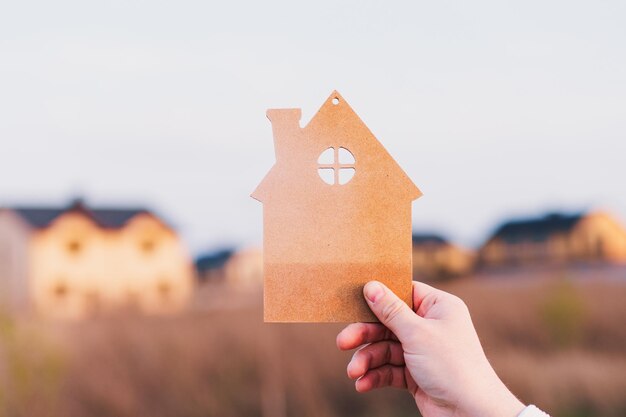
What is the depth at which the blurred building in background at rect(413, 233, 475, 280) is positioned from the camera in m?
19.0

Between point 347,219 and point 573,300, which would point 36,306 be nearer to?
point 573,300

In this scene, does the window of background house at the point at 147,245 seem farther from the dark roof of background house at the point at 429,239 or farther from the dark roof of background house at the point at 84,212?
the dark roof of background house at the point at 429,239

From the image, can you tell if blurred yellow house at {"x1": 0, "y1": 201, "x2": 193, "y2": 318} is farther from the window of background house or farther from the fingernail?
the fingernail

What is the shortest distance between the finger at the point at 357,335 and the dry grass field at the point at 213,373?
6384mm

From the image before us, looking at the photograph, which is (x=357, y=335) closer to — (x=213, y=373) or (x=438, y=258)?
(x=213, y=373)

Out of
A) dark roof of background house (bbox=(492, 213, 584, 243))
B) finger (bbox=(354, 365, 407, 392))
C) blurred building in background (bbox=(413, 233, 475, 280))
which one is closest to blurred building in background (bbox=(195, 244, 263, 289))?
blurred building in background (bbox=(413, 233, 475, 280))

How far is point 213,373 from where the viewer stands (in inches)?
328

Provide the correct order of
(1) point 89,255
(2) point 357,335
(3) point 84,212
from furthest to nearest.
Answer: (3) point 84,212
(1) point 89,255
(2) point 357,335

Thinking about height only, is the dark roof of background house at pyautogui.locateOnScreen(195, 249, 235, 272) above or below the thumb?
below

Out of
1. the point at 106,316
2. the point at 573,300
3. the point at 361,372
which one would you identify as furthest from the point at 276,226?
the point at 573,300

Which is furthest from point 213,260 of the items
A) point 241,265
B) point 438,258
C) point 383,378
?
point 383,378

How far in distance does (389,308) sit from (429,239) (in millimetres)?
25131

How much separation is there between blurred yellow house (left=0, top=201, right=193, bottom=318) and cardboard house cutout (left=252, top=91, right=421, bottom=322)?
37.7 ft

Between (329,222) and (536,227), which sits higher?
(329,222)
